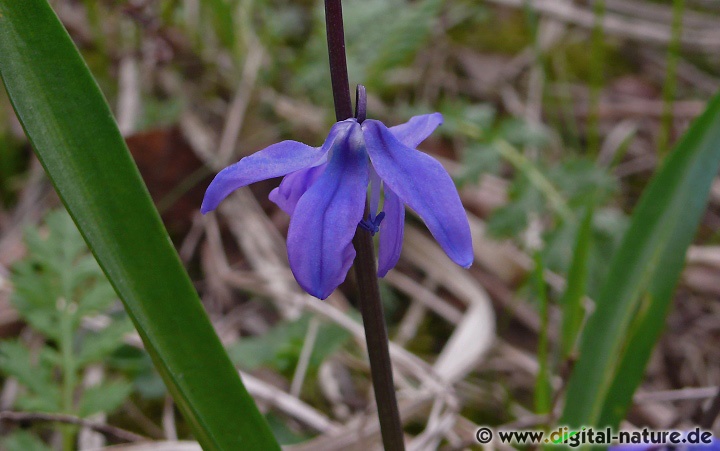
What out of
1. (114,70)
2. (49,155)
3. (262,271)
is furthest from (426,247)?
(49,155)

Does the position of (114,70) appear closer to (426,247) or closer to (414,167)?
(426,247)

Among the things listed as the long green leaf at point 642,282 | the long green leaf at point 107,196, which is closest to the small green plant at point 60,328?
the long green leaf at point 107,196

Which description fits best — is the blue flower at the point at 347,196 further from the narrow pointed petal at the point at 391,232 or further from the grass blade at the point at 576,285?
the grass blade at the point at 576,285

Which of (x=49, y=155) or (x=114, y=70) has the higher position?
(x=49, y=155)

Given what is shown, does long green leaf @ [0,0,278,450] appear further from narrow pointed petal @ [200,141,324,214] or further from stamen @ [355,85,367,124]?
stamen @ [355,85,367,124]

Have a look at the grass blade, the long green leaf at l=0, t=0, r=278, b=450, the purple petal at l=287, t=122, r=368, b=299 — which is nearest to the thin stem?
the purple petal at l=287, t=122, r=368, b=299

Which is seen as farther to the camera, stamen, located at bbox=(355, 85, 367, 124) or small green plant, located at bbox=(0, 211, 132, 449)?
small green plant, located at bbox=(0, 211, 132, 449)

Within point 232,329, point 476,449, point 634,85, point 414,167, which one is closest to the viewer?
point 414,167
